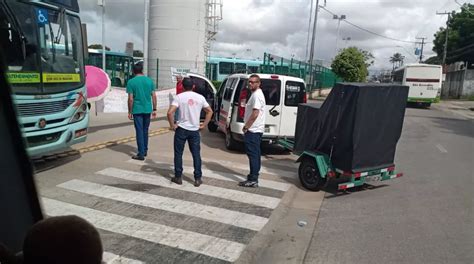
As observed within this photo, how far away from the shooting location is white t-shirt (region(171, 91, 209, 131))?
6.69m

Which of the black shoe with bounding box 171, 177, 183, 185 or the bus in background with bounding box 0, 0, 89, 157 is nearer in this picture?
the bus in background with bounding box 0, 0, 89, 157

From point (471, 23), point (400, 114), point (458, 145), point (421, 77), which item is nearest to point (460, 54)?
point (471, 23)

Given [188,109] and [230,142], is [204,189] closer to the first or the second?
[188,109]

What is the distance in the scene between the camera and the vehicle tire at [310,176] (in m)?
7.00

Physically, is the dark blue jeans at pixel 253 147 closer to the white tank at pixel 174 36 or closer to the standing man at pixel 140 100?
the standing man at pixel 140 100

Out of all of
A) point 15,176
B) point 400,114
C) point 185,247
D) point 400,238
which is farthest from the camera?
point 400,114

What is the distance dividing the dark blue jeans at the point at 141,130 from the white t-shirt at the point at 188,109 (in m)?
1.98

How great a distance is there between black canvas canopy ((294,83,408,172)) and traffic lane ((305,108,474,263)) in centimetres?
66

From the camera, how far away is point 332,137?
22.6 feet

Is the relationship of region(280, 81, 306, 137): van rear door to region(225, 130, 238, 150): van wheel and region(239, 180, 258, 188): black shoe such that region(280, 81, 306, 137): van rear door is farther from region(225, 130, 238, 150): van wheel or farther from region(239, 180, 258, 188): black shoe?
region(239, 180, 258, 188): black shoe

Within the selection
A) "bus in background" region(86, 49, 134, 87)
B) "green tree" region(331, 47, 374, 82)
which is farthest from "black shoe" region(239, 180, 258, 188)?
"green tree" region(331, 47, 374, 82)

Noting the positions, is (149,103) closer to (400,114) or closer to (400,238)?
(400,114)

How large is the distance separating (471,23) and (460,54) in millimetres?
4193

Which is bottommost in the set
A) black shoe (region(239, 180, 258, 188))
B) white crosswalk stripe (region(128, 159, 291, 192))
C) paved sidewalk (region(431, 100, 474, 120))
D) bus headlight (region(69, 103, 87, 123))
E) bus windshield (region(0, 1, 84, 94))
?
white crosswalk stripe (region(128, 159, 291, 192))
